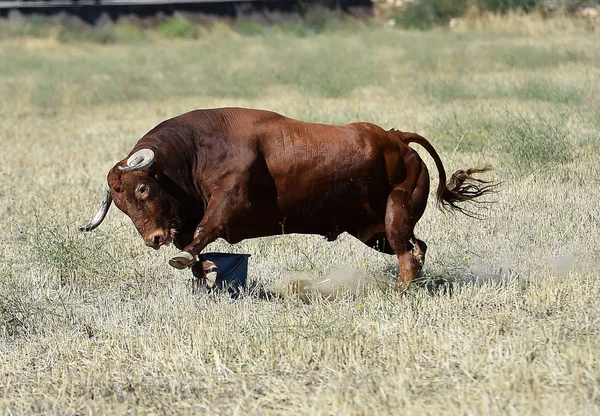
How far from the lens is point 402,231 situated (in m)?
7.85

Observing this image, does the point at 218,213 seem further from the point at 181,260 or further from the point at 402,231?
the point at 402,231

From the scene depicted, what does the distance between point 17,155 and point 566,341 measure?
11.0m

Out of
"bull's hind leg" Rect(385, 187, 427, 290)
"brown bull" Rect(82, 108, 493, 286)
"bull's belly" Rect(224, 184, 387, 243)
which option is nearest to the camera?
"brown bull" Rect(82, 108, 493, 286)

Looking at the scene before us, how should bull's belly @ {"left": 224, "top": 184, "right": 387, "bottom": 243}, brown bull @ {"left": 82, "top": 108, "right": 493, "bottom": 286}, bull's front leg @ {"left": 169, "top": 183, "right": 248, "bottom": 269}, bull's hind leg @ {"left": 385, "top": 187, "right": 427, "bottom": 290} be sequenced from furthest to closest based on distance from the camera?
bull's hind leg @ {"left": 385, "top": 187, "right": 427, "bottom": 290} → bull's belly @ {"left": 224, "top": 184, "right": 387, "bottom": 243} → brown bull @ {"left": 82, "top": 108, "right": 493, "bottom": 286} → bull's front leg @ {"left": 169, "top": 183, "right": 248, "bottom": 269}

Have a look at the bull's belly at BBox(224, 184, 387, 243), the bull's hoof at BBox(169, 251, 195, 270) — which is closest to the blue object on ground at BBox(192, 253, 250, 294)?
the bull's belly at BBox(224, 184, 387, 243)

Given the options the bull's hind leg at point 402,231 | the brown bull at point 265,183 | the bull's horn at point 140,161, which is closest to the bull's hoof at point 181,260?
the brown bull at point 265,183

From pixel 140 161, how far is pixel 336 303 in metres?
1.71

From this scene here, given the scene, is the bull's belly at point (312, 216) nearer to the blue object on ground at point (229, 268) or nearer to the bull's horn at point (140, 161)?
the blue object on ground at point (229, 268)

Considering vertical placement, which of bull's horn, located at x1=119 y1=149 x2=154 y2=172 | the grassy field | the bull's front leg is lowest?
the grassy field

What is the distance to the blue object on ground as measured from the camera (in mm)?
7729

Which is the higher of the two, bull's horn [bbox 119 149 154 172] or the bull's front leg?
bull's horn [bbox 119 149 154 172]

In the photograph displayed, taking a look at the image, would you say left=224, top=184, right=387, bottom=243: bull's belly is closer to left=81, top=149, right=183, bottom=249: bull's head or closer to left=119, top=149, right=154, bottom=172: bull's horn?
left=81, top=149, right=183, bottom=249: bull's head

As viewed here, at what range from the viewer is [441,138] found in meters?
13.9

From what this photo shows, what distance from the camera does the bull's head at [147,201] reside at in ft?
24.4
